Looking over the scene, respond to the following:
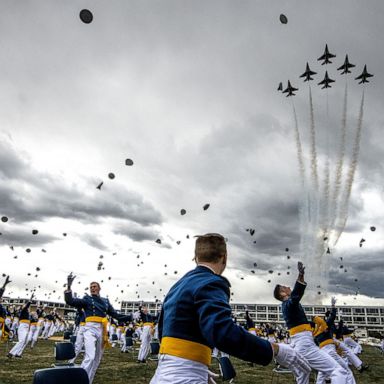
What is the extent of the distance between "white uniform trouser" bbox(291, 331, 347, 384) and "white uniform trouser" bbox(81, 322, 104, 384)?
17.1 feet

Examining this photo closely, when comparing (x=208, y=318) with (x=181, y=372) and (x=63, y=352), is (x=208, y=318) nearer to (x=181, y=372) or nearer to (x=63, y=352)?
A: (x=181, y=372)

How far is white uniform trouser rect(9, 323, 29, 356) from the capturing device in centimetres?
1555

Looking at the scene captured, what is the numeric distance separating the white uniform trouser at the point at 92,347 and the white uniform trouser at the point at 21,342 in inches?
346

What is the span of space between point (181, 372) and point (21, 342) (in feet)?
54.2

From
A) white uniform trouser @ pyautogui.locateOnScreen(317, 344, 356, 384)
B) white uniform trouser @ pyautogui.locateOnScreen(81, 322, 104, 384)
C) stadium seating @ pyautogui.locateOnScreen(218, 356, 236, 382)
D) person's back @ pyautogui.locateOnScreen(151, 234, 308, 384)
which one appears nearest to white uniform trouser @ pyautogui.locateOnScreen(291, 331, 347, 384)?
white uniform trouser @ pyautogui.locateOnScreen(317, 344, 356, 384)

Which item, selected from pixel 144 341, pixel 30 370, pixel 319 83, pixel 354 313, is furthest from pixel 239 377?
pixel 354 313

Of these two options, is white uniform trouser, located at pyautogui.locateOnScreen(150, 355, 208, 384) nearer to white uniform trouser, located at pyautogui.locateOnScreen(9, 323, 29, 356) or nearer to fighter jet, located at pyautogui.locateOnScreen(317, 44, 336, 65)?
white uniform trouser, located at pyautogui.locateOnScreen(9, 323, 29, 356)

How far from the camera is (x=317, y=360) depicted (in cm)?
727

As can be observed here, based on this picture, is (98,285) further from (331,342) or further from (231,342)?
(231,342)

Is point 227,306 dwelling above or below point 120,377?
above

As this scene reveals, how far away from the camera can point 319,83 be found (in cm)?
2538

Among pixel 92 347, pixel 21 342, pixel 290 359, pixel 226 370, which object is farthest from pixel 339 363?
pixel 21 342

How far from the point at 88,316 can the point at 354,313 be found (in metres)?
183

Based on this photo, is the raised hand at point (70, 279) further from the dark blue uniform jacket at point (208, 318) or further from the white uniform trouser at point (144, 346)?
the white uniform trouser at point (144, 346)
